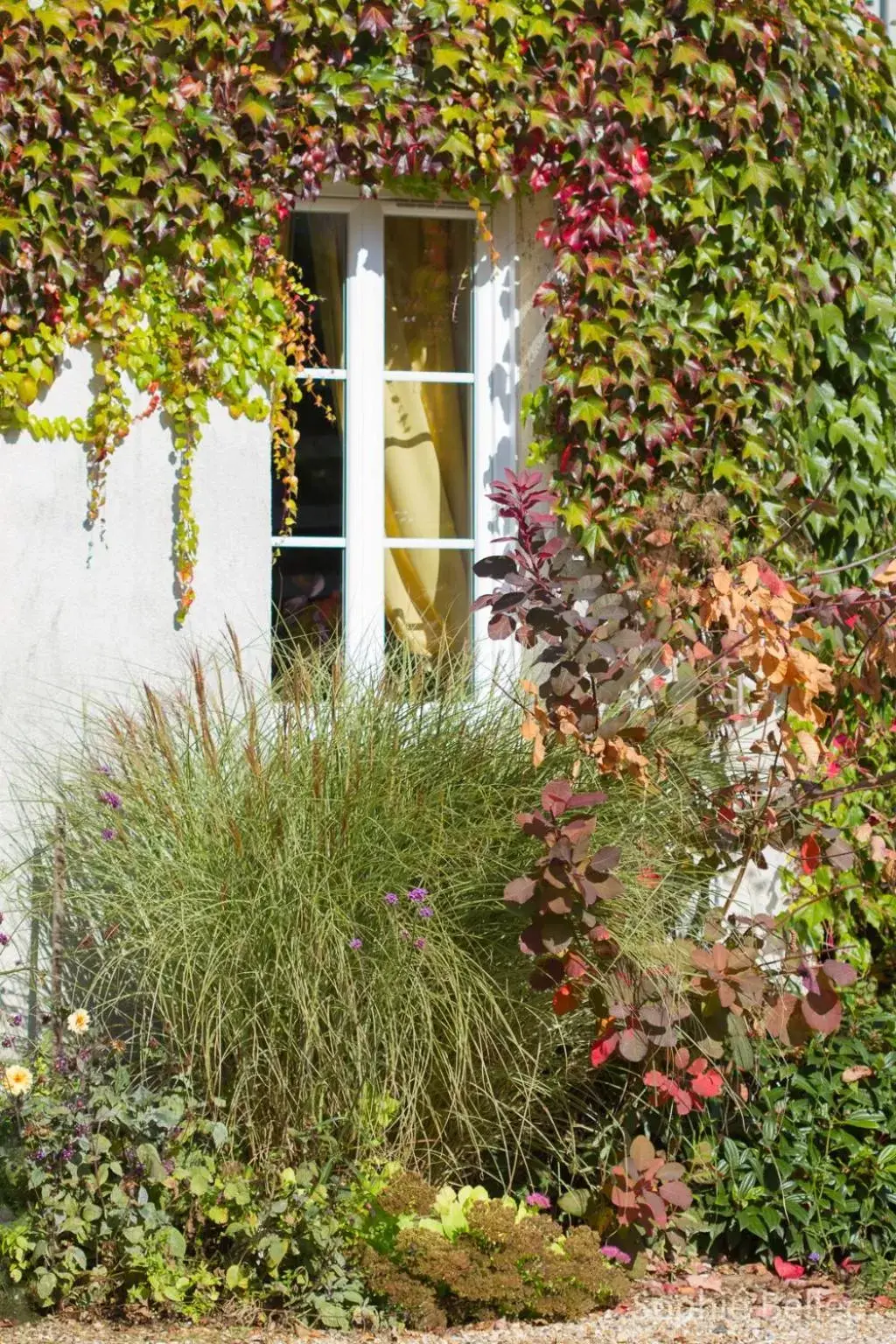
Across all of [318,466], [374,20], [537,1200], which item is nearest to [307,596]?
[318,466]

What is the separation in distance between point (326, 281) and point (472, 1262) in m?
3.26

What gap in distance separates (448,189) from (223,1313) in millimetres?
3564

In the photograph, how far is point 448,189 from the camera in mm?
5062

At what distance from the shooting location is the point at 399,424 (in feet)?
17.3

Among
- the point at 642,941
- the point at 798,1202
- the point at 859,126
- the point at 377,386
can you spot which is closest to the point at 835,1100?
the point at 798,1202

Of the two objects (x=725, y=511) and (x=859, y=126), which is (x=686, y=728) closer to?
(x=725, y=511)

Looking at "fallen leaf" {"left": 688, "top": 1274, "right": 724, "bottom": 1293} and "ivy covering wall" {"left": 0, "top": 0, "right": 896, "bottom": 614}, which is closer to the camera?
"fallen leaf" {"left": 688, "top": 1274, "right": 724, "bottom": 1293}

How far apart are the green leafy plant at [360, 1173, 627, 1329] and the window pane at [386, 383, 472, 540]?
2399 millimetres

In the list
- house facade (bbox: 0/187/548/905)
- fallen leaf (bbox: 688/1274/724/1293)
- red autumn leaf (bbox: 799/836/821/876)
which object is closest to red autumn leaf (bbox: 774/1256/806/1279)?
fallen leaf (bbox: 688/1274/724/1293)

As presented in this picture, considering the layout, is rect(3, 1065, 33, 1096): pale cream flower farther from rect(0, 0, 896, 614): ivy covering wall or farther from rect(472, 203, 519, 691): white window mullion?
rect(472, 203, 519, 691): white window mullion

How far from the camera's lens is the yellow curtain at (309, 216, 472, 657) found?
17.0 feet

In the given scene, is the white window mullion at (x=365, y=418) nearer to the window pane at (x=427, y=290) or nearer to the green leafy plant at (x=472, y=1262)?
the window pane at (x=427, y=290)

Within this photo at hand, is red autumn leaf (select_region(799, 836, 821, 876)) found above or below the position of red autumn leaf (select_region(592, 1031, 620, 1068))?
above

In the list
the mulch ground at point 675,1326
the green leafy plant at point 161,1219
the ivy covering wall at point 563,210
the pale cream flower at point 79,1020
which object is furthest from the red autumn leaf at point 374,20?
the mulch ground at point 675,1326
